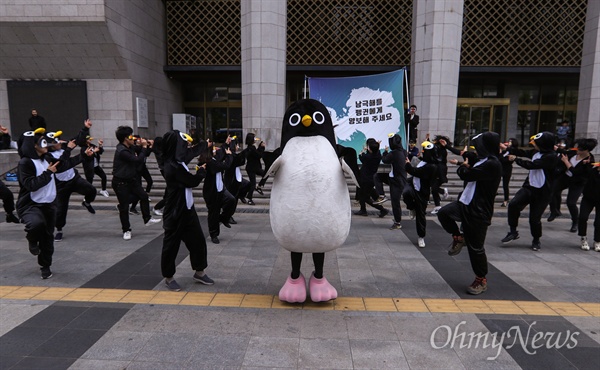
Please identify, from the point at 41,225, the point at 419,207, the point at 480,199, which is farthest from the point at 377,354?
the point at 41,225

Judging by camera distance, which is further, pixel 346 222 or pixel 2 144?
pixel 2 144

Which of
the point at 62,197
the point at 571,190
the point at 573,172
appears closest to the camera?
the point at 62,197

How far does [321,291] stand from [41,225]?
3460mm

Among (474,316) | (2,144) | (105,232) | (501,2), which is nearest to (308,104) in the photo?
(474,316)

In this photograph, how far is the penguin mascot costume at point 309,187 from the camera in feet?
11.9

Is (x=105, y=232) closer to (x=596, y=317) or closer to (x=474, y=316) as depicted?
(x=474, y=316)

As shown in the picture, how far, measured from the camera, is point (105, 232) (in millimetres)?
7016

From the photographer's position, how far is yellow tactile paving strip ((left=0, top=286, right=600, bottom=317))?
13.0 ft

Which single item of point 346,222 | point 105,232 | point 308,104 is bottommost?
point 105,232

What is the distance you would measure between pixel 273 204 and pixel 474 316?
2328 millimetres

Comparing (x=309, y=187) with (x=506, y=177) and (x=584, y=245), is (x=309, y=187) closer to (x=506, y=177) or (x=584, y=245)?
(x=584, y=245)

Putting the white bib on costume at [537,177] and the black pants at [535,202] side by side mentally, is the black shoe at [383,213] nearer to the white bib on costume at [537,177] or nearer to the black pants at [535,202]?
the black pants at [535,202]

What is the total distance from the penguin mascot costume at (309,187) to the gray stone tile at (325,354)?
0.74 meters

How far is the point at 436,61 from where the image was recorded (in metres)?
12.3
